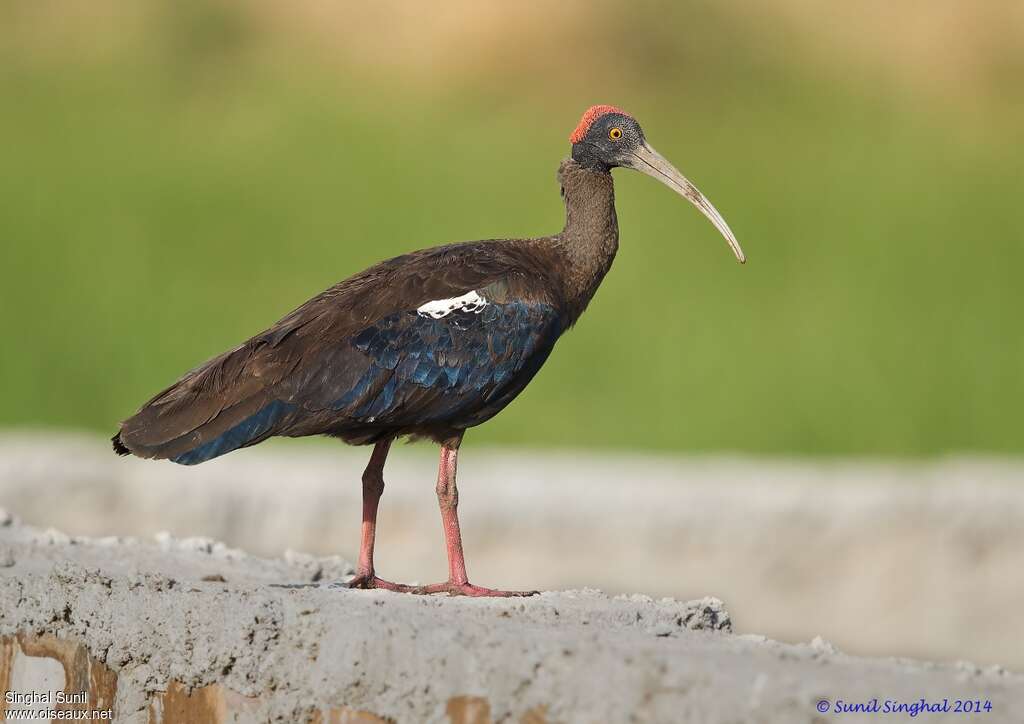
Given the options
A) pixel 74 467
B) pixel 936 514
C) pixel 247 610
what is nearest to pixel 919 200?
pixel 936 514

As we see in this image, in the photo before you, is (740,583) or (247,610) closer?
(247,610)

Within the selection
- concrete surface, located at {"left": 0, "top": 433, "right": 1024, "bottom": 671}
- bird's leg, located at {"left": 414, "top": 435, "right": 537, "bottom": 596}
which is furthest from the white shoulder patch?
concrete surface, located at {"left": 0, "top": 433, "right": 1024, "bottom": 671}

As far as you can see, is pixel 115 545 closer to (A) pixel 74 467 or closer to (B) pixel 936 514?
(A) pixel 74 467

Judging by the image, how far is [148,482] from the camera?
13.7 meters

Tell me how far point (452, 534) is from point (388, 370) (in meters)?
0.68

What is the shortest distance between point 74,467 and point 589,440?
4933 millimetres

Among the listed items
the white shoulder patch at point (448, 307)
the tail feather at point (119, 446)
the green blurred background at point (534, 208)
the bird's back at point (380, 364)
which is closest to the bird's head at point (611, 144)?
the bird's back at point (380, 364)

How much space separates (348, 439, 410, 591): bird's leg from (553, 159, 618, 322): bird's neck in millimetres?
1012

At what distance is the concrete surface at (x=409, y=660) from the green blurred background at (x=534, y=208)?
910 cm

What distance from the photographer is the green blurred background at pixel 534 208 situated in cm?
1716

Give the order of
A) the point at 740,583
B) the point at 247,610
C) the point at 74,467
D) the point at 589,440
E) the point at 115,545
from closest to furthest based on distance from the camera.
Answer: the point at 247,610
the point at 115,545
the point at 74,467
the point at 740,583
the point at 589,440

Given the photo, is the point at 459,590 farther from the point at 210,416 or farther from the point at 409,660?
the point at 409,660

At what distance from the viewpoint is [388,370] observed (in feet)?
27.3

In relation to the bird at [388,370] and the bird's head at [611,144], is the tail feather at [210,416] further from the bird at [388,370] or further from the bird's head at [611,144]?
the bird's head at [611,144]
